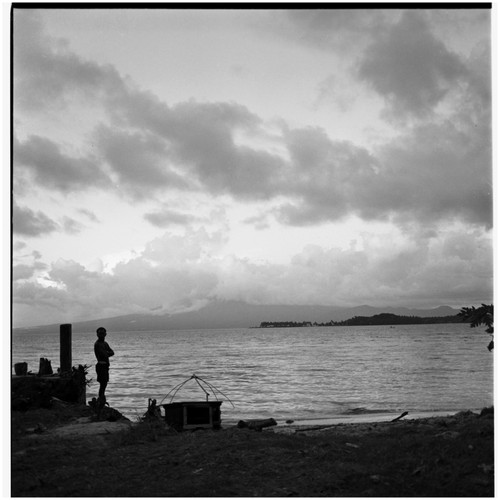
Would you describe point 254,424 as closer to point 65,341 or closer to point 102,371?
point 102,371

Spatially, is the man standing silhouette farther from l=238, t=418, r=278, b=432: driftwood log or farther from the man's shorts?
l=238, t=418, r=278, b=432: driftwood log

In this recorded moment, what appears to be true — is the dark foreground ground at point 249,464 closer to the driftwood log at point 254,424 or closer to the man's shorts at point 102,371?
the driftwood log at point 254,424

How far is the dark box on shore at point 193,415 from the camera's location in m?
13.4

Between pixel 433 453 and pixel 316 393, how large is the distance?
24.5 meters

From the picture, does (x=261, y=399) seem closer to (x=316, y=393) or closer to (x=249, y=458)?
(x=316, y=393)

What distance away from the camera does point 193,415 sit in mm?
14039

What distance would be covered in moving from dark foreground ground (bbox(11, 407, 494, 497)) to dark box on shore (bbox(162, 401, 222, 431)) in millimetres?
2128

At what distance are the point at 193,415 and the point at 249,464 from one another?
18.6 feet

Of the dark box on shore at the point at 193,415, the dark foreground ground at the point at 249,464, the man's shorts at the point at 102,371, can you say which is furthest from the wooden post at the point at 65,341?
the dark foreground ground at the point at 249,464

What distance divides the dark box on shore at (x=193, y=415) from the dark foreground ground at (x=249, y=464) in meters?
2.13
